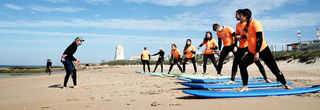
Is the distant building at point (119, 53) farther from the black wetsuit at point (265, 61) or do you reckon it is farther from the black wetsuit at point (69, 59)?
the black wetsuit at point (265, 61)

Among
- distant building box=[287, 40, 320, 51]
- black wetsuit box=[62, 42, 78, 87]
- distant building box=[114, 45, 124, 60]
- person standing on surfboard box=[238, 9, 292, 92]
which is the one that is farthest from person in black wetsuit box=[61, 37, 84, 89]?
distant building box=[114, 45, 124, 60]

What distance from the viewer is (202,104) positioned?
2996 millimetres

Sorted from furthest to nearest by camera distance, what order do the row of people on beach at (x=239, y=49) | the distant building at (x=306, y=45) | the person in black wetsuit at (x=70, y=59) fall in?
the distant building at (x=306, y=45) < the person in black wetsuit at (x=70, y=59) < the row of people on beach at (x=239, y=49)

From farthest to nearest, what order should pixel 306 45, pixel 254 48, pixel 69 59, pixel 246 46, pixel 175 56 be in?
A: pixel 306 45, pixel 175 56, pixel 69 59, pixel 246 46, pixel 254 48

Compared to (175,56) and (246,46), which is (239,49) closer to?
(246,46)

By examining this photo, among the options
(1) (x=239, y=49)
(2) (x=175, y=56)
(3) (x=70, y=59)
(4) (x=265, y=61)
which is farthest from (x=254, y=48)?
(2) (x=175, y=56)

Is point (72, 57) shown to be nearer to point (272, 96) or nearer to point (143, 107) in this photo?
point (143, 107)

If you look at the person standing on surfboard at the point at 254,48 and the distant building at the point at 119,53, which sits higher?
the distant building at the point at 119,53

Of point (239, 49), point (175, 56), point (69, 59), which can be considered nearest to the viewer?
point (239, 49)

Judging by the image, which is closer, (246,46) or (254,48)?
(254,48)

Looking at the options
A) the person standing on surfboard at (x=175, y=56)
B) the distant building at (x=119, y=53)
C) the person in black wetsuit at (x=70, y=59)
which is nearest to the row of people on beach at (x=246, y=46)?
the person standing on surfboard at (x=175, y=56)

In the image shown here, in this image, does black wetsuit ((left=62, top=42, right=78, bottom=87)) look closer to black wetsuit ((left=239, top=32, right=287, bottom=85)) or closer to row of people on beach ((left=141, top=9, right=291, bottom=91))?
row of people on beach ((left=141, top=9, right=291, bottom=91))

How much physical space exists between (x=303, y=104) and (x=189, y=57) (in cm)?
729

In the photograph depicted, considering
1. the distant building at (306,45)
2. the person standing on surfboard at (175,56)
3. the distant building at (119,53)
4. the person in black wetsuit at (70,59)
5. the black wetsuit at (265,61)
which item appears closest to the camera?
the black wetsuit at (265,61)
